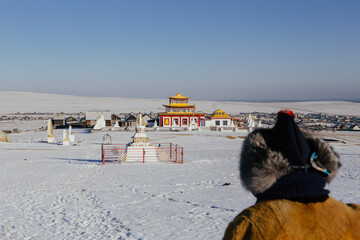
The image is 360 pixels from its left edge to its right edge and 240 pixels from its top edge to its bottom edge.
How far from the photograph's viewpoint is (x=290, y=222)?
1774 millimetres

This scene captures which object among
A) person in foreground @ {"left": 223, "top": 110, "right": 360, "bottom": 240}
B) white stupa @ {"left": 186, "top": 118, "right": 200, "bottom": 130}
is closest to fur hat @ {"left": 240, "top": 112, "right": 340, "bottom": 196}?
person in foreground @ {"left": 223, "top": 110, "right": 360, "bottom": 240}

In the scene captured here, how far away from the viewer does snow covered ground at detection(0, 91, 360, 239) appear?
8.16 meters

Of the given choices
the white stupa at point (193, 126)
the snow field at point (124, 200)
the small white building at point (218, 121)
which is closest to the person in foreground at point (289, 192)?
the snow field at point (124, 200)

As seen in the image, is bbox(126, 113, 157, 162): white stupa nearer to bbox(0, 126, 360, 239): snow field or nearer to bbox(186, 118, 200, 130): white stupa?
bbox(0, 126, 360, 239): snow field

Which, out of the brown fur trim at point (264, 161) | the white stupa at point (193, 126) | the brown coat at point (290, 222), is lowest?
the white stupa at point (193, 126)

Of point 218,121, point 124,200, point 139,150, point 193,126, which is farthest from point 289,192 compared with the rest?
point 218,121

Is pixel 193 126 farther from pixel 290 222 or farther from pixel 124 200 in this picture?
pixel 290 222

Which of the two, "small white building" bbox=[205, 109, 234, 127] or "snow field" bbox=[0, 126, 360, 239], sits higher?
"snow field" bbox=[0, 126, 360, 239]

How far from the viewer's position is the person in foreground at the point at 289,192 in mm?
1775

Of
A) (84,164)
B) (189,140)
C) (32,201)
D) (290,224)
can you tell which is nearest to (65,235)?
(32,201)

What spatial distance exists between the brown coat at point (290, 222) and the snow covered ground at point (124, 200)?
2.53 metres

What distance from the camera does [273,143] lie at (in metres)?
1.89

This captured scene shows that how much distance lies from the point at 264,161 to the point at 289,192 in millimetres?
222

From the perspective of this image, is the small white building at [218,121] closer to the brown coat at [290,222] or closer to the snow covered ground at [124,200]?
the snow covered ground at [124,200]
